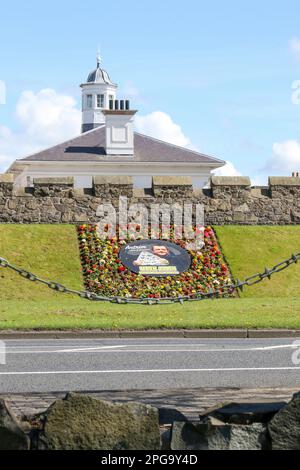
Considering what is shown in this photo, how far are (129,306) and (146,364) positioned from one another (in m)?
8.73

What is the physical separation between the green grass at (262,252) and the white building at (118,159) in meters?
30.2

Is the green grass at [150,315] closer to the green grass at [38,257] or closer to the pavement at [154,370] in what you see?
the pavement at [154,370]

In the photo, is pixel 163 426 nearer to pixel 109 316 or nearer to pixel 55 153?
pixel 109 316

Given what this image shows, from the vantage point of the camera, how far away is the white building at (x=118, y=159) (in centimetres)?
6050

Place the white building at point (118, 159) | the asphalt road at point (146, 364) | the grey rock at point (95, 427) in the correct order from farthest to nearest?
the white building at point (118, 159), the asphalt road at point (146, 364), the grey rock at point (95, 427)

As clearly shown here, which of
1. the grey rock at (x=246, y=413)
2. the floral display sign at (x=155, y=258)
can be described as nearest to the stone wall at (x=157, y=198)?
the floral display sign at (x=155, y=258)

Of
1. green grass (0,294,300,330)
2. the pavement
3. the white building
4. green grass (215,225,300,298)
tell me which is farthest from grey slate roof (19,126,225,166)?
the pavement

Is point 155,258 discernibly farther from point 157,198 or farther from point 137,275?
point 157,198

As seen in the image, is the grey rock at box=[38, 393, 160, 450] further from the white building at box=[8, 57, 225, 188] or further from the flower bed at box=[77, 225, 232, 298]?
the white building at box=[8, 57, 225, 188]

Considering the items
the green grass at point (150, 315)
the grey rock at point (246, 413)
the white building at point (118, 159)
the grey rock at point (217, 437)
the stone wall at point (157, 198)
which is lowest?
the green grass at point (150, 315)

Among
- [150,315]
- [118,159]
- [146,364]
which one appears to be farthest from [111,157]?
[146,364]

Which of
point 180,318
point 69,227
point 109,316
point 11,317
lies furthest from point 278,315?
point 69,227

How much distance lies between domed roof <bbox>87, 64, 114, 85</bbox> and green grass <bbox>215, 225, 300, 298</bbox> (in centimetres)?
8607

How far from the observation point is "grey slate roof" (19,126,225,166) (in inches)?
2408
